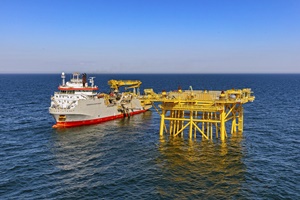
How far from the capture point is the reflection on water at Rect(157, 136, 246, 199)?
26.5 m

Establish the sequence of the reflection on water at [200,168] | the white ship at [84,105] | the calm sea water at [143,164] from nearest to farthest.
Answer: the reflection on water at [200,168] < the calm sea water at [143,164] < the white ship at [84,105]

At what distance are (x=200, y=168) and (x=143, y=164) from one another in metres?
6.65

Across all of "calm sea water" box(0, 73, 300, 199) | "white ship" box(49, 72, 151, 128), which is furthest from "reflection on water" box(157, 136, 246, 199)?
"white ship" box(49, 72, 151, 128)

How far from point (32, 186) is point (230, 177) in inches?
774

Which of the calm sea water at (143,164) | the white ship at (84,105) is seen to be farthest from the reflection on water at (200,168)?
the white ship at (84,105)

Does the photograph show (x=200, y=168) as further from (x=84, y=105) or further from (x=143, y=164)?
(x=84, y=105)

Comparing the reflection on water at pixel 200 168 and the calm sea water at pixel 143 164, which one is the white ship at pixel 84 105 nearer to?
the calm sea water at pixel 143 164

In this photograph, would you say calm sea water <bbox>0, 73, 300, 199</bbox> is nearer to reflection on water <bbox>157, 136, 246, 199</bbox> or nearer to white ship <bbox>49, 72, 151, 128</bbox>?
reflection on water <bbox>157, 136, 246, 199</bbox>

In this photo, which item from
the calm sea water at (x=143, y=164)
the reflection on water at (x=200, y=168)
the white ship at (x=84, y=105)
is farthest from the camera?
the white ship at (x=84, y=105)

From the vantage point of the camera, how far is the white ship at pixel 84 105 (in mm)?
53906

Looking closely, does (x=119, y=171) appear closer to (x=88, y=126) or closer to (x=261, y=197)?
(x=261, y=197)

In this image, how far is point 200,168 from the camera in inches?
1262

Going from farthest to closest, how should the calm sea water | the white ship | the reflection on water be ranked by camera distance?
the white ship, the calm sea water, the reflection on water

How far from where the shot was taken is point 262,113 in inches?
2692
